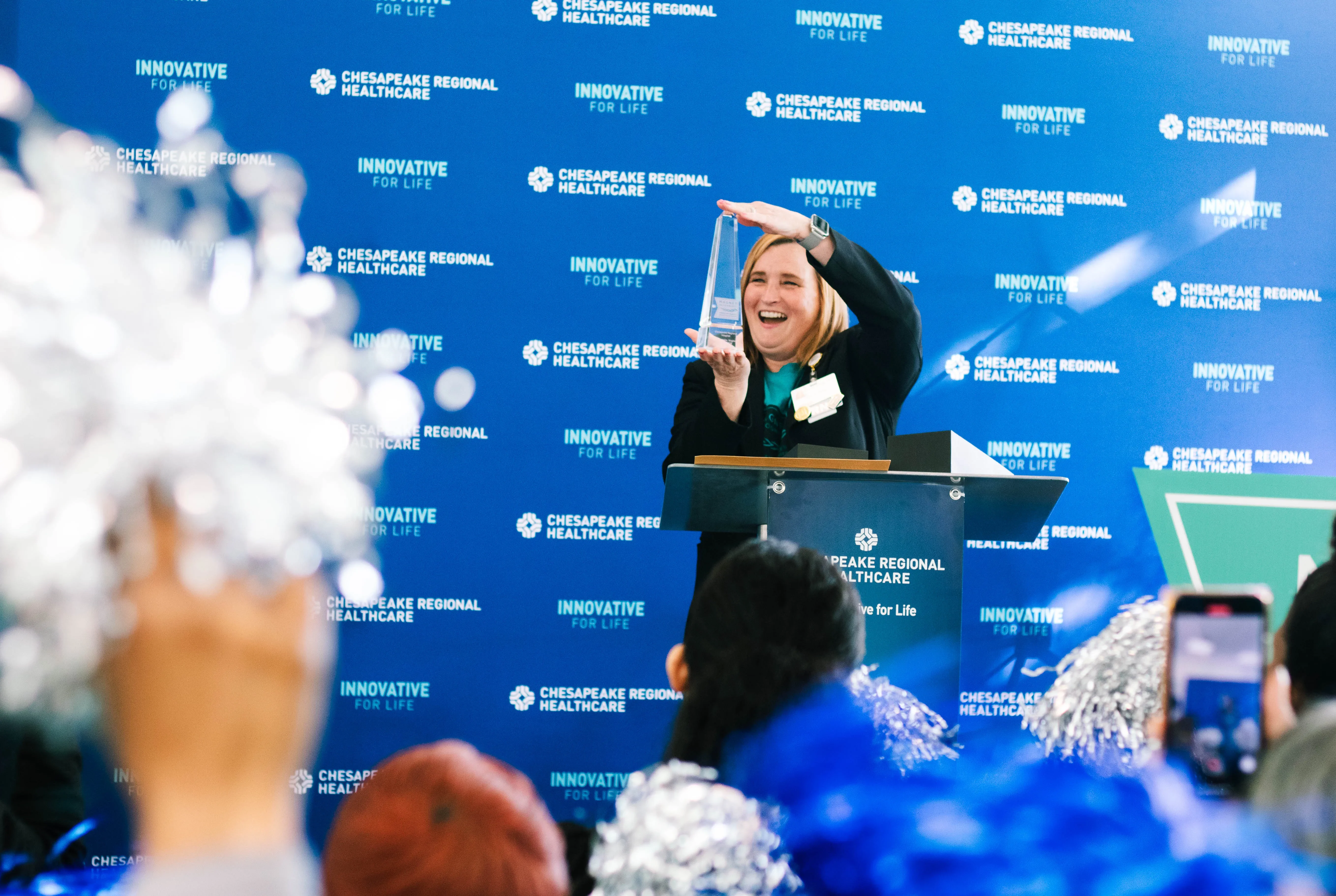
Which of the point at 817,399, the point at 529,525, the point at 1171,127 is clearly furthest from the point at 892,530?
the point at 1171,127

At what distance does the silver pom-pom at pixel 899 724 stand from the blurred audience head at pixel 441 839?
30.2 inches

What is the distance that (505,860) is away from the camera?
26.1 inches

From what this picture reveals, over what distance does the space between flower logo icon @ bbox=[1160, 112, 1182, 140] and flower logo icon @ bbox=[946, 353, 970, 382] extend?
1.20 meters

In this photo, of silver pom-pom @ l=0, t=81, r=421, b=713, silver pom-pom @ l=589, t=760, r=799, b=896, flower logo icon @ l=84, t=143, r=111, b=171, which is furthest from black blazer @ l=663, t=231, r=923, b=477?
flower logo icon @ l=84, t=143, r=111, b=171

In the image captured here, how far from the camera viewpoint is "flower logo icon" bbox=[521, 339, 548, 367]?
3832 mm

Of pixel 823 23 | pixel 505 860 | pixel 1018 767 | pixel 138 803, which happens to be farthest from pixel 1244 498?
pixel 138 803

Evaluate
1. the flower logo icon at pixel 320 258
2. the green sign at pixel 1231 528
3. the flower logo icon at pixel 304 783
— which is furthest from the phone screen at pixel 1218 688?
the flower logo icon at pixel 320 258

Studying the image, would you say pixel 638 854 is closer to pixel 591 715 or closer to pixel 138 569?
pixel 138 569

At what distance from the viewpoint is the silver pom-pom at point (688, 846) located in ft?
2.71

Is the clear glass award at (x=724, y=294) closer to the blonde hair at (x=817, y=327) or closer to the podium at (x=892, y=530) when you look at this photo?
the blonde hair at (x=817, y=327)

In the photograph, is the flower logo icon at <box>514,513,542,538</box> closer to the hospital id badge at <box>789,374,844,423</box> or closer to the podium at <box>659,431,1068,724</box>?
the hospital id badge at <box>789,374,844,423</box>

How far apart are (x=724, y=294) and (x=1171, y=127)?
7.97ft

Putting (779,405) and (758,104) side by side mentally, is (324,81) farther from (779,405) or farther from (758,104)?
(779,405)

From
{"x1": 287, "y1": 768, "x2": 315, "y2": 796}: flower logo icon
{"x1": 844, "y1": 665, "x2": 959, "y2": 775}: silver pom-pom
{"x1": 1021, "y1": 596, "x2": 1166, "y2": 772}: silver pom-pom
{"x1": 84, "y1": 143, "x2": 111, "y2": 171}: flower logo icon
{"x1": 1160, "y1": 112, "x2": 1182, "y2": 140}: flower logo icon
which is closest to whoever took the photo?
{"x1": 1021, "y1": 596, "x2": 1166, "y2": 772}: silver pom-pom
